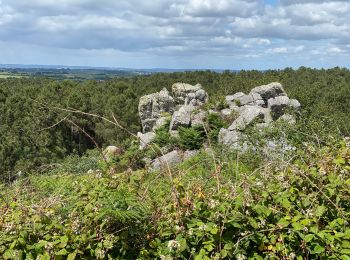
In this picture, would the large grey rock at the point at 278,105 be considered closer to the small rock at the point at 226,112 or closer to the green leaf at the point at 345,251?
the small rock at the point at 226,112

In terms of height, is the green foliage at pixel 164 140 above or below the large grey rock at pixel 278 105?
below

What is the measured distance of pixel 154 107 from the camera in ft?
124

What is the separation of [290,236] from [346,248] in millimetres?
351

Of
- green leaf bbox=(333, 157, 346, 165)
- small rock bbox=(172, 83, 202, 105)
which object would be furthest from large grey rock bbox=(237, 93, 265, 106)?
green leaf bbox=(333, 157, 346, 165)

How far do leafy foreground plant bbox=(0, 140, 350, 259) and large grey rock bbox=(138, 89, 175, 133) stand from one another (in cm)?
3380

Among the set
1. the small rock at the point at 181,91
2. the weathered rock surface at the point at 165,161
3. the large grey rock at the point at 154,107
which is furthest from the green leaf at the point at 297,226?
the small rock at the point at 181,91

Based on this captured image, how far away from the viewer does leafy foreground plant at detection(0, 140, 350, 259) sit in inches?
105

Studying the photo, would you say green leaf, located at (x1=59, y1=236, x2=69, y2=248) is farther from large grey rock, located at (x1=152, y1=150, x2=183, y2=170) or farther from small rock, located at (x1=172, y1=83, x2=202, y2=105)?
small rock, located at (x1=172, y1=83, x2=202, y2=105)

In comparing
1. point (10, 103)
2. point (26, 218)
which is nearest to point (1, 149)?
point (10, 103)

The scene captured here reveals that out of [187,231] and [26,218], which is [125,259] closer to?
[187,231]

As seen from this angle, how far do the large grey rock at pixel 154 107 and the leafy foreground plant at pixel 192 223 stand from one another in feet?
111

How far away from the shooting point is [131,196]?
2938 millimetres

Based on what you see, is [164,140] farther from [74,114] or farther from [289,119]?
[74,114]

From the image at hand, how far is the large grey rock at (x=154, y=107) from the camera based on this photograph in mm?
37666
